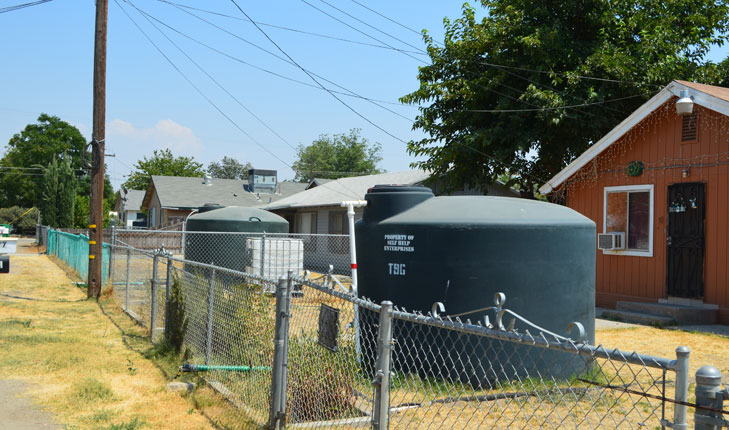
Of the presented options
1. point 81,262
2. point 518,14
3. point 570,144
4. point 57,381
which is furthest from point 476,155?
point 57,381

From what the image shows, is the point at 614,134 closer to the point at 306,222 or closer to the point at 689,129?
the point at 689,129

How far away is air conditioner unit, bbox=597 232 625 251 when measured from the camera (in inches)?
520

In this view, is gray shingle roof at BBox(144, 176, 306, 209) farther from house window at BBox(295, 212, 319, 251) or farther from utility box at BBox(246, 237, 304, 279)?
utility box at BBox(246, 237, 304, 279)

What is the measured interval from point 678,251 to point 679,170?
1593 mm

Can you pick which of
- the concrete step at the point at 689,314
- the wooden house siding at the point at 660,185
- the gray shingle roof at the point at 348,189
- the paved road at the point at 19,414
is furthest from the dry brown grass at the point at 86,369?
the gray shingle roof at the point at 348,189

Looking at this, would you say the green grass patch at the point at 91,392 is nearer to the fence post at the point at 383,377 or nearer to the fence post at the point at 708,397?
the fence post at the point at 383,377

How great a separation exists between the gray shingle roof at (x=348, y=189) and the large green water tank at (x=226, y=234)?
678cm

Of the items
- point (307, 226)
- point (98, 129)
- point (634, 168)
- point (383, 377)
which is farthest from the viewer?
point (307, 226)

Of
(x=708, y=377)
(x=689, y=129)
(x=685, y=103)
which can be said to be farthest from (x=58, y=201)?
(x=708, y=377)

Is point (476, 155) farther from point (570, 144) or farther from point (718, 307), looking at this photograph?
point (718, 307)

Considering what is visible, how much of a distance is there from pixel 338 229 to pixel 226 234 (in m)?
11.2

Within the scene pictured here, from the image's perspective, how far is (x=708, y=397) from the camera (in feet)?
6.68

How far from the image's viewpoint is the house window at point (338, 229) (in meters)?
24.9

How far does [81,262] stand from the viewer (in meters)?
19.2
